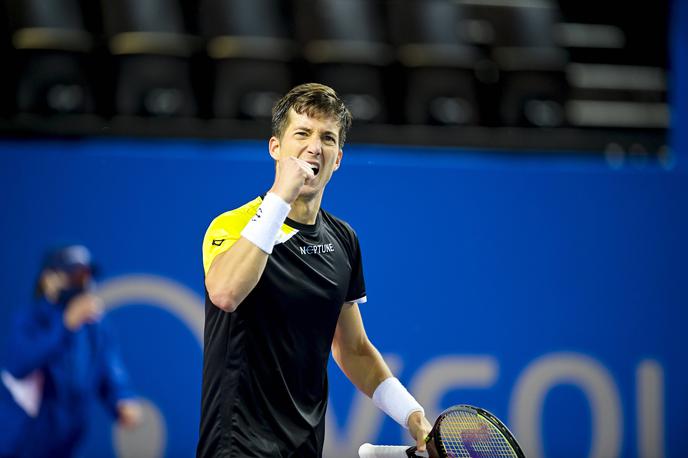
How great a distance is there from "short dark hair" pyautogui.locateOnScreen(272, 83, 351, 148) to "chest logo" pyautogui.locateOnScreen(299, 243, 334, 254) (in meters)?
0.29

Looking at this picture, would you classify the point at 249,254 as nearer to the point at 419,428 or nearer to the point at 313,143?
the point at 313,143

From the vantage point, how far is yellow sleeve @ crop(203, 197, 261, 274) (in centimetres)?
259

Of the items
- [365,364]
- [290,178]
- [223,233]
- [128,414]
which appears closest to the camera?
[290,178]

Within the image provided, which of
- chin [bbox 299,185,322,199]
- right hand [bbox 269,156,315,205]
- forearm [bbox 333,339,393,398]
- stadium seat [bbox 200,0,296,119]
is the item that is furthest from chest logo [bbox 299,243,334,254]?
stadium seat [bbox 200,0,296,119]

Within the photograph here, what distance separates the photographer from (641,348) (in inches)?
216

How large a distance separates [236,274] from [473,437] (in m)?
0.97

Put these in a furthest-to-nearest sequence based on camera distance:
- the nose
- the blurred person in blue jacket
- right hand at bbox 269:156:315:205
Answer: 1. the blurred person in blue jacket
2. the nose
3. right hand at bbox 269:156:315:205

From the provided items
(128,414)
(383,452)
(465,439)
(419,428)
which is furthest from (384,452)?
(128,414)

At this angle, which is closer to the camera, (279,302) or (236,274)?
(236,274)

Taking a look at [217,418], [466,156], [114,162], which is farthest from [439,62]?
[217,418]

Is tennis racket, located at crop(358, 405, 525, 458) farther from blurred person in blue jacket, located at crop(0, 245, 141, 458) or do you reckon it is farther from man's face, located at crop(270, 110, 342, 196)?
blurred person in blue jacket, located at crop(0, 245, 141, 458)

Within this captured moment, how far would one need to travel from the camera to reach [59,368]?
473 cm

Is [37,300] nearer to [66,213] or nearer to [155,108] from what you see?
[66,213]

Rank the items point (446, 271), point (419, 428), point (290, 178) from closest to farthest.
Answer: point (290, 178), point (419, 428), point (446, 271)
